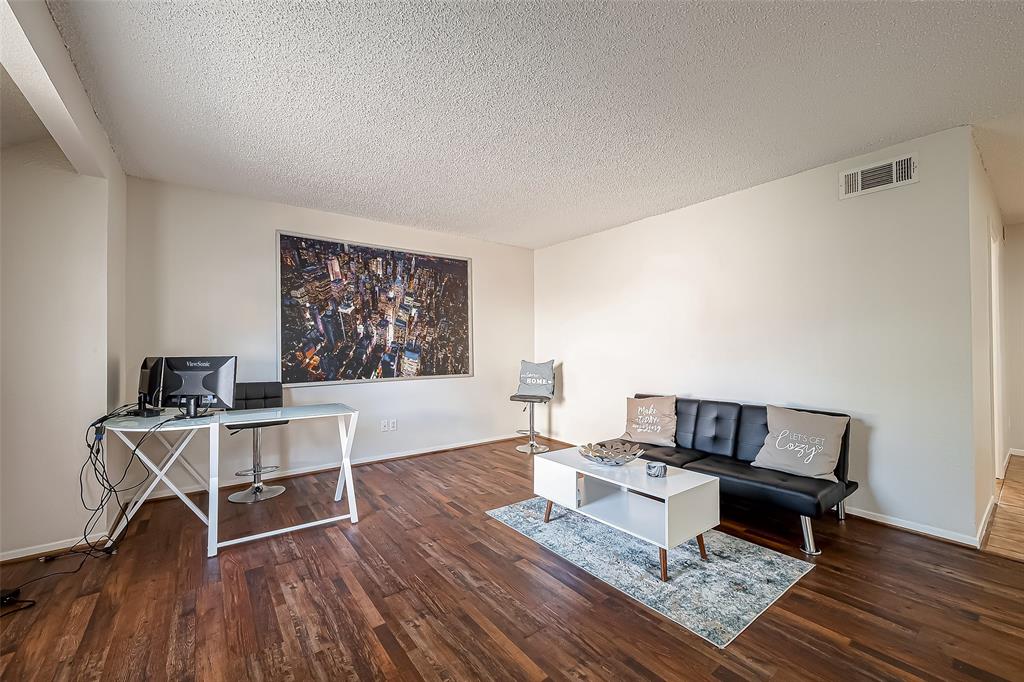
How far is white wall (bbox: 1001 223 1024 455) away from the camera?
4641 millimetres

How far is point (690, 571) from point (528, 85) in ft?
9.19

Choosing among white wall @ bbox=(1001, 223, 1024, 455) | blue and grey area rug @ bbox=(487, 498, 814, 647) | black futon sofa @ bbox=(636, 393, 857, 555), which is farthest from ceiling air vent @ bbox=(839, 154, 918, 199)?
white wall @ bbox=(1001, 223, 1024, 455)

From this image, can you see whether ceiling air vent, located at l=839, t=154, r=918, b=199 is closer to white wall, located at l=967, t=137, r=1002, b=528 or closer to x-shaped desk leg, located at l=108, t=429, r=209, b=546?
white wall, located at l=967, t=137, r=1002, b=528

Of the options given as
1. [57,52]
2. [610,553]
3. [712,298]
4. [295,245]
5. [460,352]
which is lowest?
[610,553]

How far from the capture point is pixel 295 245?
4.19 metres

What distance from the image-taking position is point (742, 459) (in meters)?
3.31

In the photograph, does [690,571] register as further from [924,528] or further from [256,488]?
[256,488]

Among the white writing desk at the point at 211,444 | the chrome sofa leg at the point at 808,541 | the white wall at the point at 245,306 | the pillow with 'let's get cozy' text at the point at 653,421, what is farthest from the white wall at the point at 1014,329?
the white writing desk at the point at 211,444

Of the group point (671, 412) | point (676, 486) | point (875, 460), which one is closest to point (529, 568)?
point (676, 486)

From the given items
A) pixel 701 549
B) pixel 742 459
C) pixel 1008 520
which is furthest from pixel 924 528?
pixel 701 549

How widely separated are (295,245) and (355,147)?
1.68m

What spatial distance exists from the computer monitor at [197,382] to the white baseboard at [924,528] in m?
4.51

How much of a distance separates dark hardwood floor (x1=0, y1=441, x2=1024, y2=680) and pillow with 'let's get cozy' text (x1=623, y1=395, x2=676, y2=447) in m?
0.99

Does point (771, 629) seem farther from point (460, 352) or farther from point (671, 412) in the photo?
point (460, 352)
